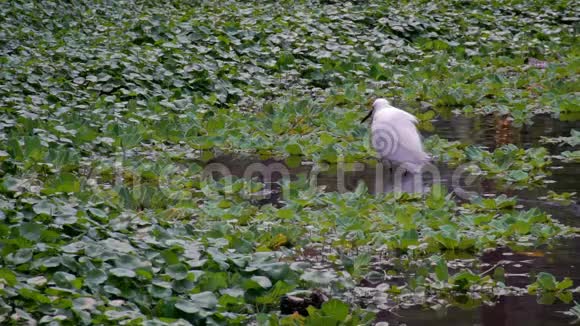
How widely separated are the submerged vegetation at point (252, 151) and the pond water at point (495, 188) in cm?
11

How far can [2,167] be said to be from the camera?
6.69 m

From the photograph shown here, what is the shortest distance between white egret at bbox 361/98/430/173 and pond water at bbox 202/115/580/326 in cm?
14

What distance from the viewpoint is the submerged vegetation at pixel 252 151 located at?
459 cm

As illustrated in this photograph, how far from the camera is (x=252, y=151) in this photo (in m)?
8.38

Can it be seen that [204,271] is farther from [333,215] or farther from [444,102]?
[444,102]

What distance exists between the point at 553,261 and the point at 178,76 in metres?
5.77

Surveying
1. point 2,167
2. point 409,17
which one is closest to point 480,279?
point 2,167

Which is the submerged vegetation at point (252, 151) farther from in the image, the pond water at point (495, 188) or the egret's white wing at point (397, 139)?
the egret's white wing at point (397, 139)

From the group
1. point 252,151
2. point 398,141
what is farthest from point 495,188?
point 252,151

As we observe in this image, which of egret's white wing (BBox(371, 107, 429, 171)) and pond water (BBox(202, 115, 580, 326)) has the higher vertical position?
egret's white wing (BBox(371, 107, 429, 171))

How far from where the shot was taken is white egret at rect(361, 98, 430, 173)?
7469 millimetres

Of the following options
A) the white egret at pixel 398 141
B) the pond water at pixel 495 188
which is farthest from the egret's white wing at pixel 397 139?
the pond water at pixel 495 188

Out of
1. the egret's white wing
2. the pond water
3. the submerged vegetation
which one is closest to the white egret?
the egret's white wing

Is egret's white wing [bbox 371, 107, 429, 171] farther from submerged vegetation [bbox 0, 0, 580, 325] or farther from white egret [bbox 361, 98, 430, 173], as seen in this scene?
submerged vegetation [bbox 0, 0, 580, 325]
